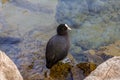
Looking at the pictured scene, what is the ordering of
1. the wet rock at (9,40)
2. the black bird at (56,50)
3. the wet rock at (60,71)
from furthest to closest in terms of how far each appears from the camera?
the wet rock at (9,40) → the black bird at (56,50) → the wet rock at (60,71)

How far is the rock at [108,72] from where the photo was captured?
525 cm

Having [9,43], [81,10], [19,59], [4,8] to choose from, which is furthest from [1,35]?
[81,10]

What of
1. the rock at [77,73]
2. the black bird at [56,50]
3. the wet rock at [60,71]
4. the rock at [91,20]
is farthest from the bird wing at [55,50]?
the rock at [91,20]

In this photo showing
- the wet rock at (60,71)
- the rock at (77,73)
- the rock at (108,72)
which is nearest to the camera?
the rock at (108,72)

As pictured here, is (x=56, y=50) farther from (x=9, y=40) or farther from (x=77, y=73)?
(x=9, y=40)

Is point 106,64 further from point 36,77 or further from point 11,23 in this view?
point 11,23

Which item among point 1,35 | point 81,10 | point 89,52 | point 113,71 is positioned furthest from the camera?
point 81,10

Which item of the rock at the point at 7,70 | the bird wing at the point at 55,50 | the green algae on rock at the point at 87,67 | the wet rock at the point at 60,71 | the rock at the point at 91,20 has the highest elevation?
the rock at the point at 7,70

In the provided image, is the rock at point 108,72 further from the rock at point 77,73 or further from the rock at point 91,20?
the rock at point 91,20

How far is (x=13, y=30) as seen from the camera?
33.3 ft

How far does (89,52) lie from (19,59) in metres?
1.83

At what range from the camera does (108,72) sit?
211 inches

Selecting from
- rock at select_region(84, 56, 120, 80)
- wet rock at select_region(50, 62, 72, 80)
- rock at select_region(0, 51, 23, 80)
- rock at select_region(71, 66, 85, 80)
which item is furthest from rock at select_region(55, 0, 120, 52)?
rock at select_region(0, 51, 23, 80)

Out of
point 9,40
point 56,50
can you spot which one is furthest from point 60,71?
point 9,40
